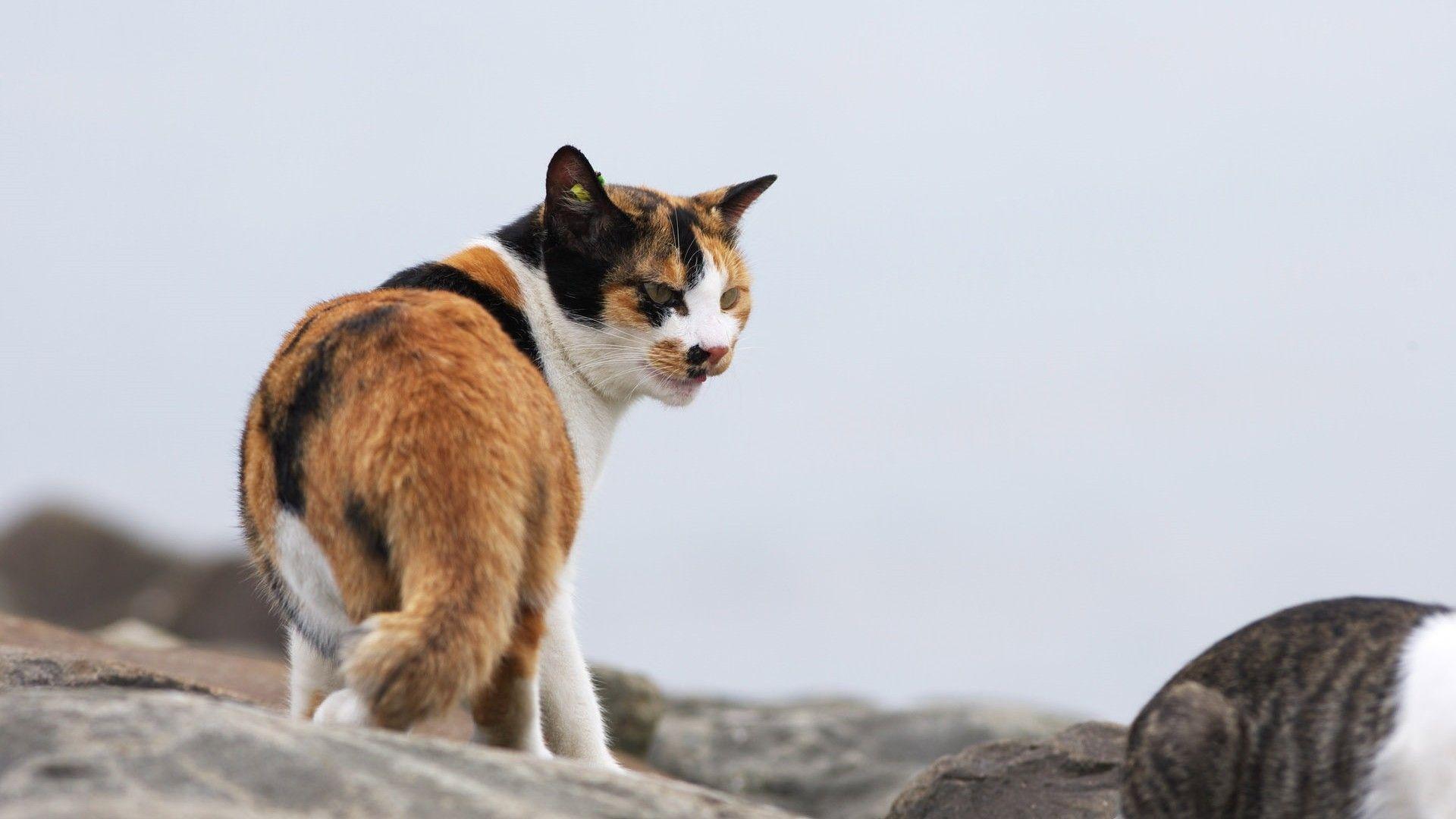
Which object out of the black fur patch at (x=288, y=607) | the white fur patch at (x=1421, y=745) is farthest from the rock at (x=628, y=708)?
the white fur patch at (x=1421, y=745)

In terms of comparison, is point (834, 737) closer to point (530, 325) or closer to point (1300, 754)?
point (530, 325)

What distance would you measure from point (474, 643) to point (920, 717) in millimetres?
7919

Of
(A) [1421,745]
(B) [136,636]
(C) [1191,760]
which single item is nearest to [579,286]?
(C) [1191,760]

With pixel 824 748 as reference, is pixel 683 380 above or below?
above

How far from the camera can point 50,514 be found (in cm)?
2433

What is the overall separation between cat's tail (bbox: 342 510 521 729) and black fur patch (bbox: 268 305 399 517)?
1.89 feet

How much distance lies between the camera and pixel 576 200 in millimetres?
6734

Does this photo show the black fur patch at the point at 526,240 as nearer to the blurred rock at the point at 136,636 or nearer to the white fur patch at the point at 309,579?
the white fur patch at the point at 309,579

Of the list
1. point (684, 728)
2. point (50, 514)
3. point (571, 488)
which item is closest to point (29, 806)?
point (571, 488)

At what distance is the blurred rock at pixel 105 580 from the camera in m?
20.7

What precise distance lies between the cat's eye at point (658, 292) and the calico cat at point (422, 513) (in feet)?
1.86

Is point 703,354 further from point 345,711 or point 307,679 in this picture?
point 345,711

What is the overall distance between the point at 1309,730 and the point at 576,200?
3611 millimetres

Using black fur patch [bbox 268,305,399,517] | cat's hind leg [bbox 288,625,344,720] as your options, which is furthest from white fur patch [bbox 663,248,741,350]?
cat's hind leg [bbox 288,625,344,720]
